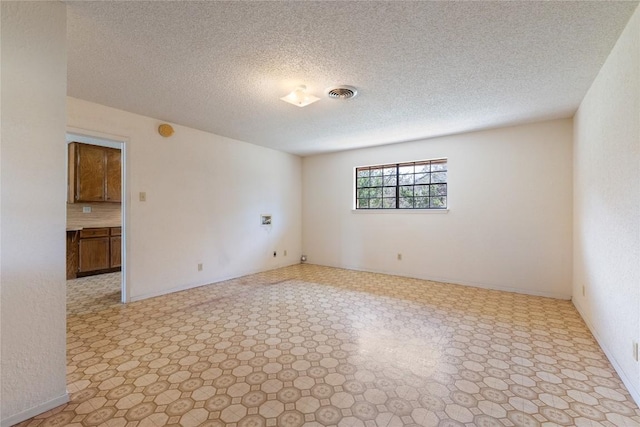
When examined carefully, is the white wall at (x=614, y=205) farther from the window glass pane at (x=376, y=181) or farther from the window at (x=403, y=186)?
the window glass pane at (x=376, y=181)

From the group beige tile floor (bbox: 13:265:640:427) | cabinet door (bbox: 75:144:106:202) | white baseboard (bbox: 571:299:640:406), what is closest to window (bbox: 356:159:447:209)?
beige tile floor (bbox: 13:265:640:427)

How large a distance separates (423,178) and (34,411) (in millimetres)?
4895

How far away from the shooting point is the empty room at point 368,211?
157 centimetres

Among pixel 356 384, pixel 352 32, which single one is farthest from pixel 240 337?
pixel 352 32

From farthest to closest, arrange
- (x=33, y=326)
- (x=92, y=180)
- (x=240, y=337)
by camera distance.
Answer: (x=92, y=180) < (x=240, y=337) < (x=33, y=326)

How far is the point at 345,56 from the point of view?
2.18m

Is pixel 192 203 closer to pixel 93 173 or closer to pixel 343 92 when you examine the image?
pixel 93 173

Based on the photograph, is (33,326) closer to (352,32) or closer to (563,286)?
(352,32)

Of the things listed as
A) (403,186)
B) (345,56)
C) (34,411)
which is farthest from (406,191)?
(34,411)

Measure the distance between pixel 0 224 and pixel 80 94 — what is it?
7.22 feet

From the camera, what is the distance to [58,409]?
1600 mm

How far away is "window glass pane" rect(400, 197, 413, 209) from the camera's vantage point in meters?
4.91

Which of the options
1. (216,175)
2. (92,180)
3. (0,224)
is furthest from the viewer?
(92,180)

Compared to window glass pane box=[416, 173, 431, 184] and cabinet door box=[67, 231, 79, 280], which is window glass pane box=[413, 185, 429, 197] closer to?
window glass pane box=[416, 173, 431, 184]
